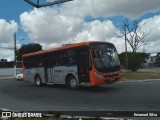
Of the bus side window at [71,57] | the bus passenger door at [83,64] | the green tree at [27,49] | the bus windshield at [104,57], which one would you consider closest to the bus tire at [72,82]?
the bus passenger door at [83,64]

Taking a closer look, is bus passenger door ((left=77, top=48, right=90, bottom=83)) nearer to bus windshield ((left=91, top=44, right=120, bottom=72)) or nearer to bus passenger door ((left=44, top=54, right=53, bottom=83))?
bus windshield ((left=91, top=44, right=120, bottom=72))

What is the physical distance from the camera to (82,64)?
18.2 meters

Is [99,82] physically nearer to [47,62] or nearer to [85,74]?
[85,74]

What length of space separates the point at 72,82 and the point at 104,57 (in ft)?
10.1

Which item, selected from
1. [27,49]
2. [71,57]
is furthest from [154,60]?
[71,57]

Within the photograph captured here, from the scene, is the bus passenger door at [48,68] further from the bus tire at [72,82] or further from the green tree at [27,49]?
the green tree at [27,49]

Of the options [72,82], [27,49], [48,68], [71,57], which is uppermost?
[27,49]

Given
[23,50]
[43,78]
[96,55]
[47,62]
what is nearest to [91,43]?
[96,55]

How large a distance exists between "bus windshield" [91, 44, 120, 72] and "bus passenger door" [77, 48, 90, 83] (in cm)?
56

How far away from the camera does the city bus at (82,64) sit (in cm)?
1734

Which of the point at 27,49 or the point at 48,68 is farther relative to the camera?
the point at 27,49

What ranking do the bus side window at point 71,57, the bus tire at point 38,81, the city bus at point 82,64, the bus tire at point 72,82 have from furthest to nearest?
the bus tire at point 38,81 → the bus tire at point 72,82 → the bus side window at point 71,57 → the city bus at point 82,64

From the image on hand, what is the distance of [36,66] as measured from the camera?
2388cm

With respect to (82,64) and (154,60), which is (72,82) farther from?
(154,60)
